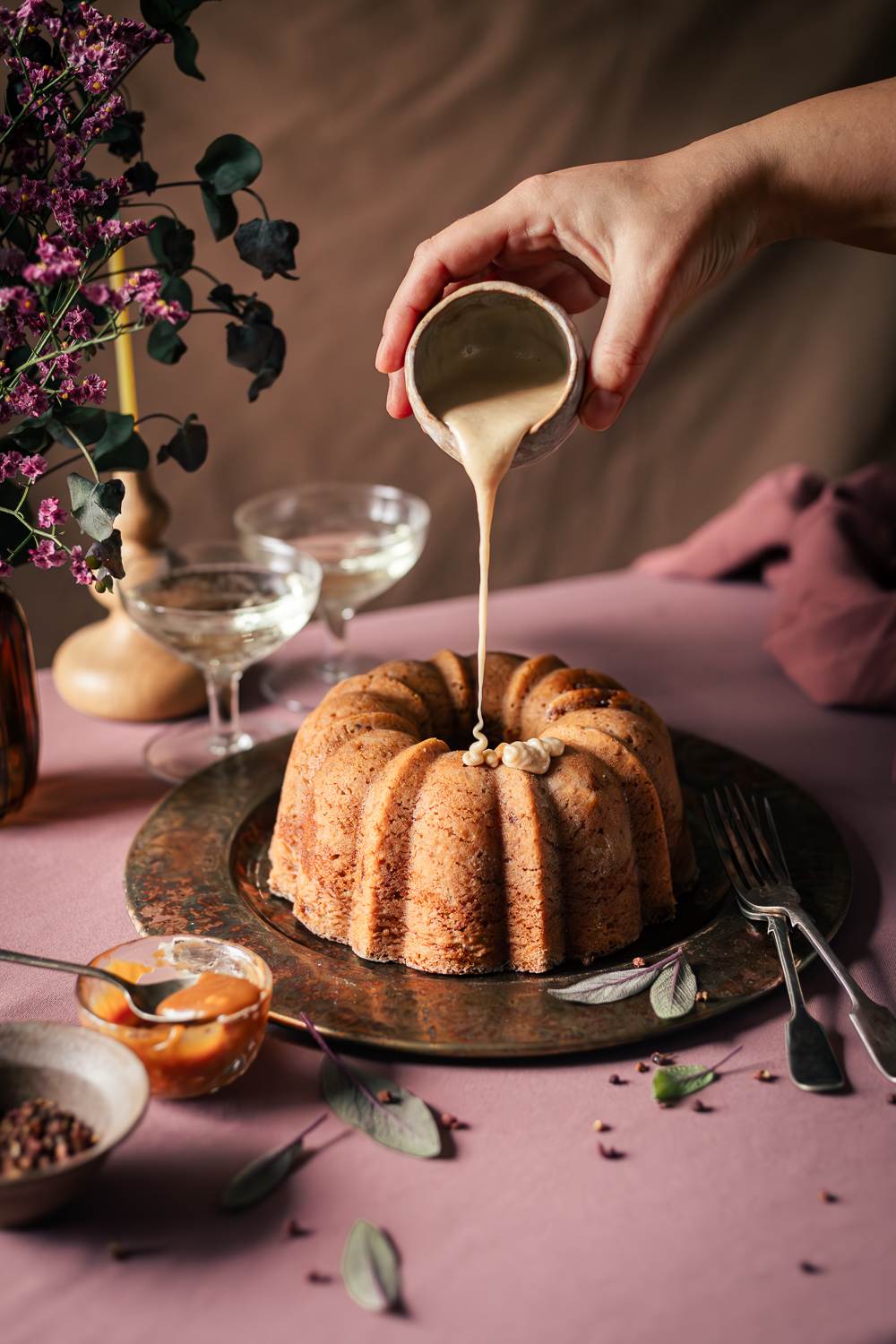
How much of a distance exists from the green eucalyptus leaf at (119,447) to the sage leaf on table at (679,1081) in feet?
3.16

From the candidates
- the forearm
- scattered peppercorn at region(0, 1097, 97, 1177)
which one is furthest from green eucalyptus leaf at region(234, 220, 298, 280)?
scattered peppercorn at region(0, 1097, 97, 1177)

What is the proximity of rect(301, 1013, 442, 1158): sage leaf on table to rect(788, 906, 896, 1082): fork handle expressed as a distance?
48cm

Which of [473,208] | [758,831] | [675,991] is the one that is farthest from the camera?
[473,208]

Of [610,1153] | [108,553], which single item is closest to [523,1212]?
[610,1153]

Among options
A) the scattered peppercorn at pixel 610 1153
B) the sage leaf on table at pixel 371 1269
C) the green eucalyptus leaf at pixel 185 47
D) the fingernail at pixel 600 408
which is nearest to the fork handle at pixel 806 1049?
the scattered peppercorn at pixel 610 1153

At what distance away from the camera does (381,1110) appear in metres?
1.32

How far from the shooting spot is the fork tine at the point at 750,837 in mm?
1695

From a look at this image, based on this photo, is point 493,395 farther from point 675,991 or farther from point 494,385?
point 675,991

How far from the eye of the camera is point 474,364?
174 cm

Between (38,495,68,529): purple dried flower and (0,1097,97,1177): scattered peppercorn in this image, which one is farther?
(38,495,68,529): purple dried flower

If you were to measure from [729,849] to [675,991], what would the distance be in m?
0.35

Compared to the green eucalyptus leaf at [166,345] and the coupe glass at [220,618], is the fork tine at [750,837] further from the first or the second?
the green eucalyptus leaf at [166,345]

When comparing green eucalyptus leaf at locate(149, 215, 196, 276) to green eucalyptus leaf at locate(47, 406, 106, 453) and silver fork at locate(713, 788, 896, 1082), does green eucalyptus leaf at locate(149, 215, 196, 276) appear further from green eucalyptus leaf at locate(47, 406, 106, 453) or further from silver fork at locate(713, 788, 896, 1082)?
silver fork at locate(713, 788, 896, 1082)

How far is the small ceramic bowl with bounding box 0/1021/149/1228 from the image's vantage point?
3.71ft
